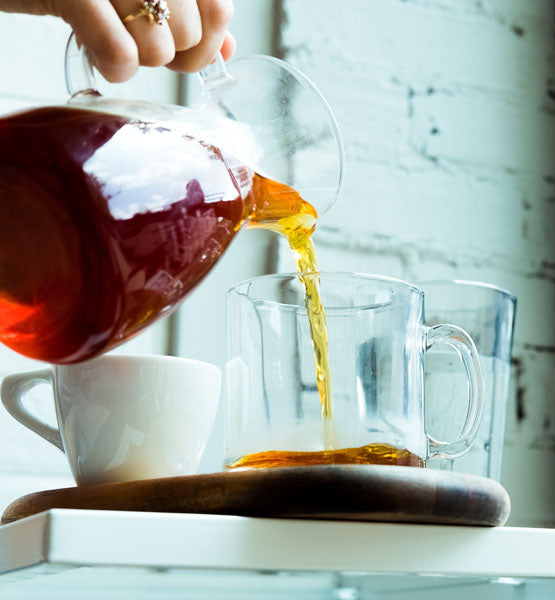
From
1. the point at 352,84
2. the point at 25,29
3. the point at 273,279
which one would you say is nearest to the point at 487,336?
the point at 273,279

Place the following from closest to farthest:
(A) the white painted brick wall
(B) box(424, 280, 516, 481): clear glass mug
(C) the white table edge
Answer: (C) the white table edge
(B) box(424, 280, 516, 481): clear glass mug
(A) the white painted brick wall

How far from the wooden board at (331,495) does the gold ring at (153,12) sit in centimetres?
25

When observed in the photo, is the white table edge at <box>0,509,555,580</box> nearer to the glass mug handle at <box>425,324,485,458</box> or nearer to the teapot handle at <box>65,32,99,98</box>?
the glass mug handle at <box>425,324,485,458</box>

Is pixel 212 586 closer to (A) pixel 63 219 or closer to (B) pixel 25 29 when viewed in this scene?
(A) pixel 63 219

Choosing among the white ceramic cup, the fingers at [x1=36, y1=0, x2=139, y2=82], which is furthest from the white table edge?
the fingers at [x1=36, y1=0, x2=139, y2=82]

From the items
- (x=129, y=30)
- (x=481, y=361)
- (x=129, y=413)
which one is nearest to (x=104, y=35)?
(x=129, y=30)

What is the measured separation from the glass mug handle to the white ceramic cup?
0.50ft

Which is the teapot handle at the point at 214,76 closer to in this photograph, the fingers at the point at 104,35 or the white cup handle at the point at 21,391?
the fingers at the point at 104,35

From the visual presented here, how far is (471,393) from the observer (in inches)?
25.0

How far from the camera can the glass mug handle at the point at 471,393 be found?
0.62m

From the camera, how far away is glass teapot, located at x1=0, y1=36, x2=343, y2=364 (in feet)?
1.49

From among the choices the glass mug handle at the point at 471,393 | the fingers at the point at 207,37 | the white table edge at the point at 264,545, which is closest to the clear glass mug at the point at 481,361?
the glass mug handle at the point at 471,393

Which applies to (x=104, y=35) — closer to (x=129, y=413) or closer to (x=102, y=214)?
(x=102, y=214)

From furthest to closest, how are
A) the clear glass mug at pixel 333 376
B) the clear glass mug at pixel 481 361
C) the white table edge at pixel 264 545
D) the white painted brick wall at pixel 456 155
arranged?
the white painted brick wall at pixel 456 155
the clear glass mug at pixel 481 361
the clear glass mug at pixel 333 376
the white table edge at pixel 264 545
